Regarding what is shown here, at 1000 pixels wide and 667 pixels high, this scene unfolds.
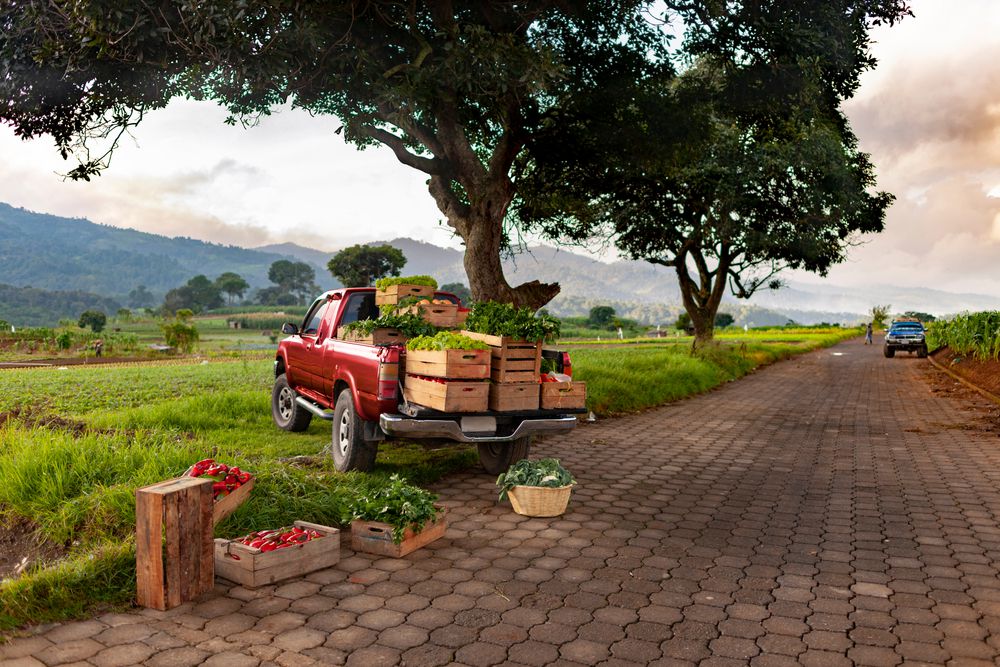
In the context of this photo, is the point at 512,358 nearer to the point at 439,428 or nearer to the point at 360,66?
the point at 439,428

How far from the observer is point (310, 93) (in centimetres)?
1238

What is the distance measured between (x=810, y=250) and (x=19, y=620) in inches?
1020

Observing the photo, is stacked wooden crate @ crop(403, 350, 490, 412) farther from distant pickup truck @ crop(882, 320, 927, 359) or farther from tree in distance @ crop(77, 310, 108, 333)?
tree in distance @ crop(77, 310, 108, 333)

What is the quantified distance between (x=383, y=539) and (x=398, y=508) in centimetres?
25

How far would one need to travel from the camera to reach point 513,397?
7.19 m

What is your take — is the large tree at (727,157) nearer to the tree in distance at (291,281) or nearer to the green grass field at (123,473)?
the green grass field at (123,473)

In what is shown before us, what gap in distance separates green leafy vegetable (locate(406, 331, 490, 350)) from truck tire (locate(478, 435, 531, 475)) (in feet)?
4.99

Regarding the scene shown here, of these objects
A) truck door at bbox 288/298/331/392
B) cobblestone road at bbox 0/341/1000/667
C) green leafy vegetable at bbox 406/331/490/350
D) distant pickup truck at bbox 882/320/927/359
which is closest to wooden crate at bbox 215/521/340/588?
cobblestone road at bbox 0/341/1000/667

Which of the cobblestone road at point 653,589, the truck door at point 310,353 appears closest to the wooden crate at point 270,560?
the cobblestone road at point 653,589

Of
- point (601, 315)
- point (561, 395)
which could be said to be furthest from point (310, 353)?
point (601, 315)

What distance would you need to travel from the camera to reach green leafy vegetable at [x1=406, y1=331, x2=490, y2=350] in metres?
6.91

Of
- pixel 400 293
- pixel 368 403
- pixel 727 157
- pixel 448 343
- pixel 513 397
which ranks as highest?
pixel 727 157

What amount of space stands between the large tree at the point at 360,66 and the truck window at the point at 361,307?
3248 millimetres

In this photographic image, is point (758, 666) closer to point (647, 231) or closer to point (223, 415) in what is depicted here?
point (223, 415)
